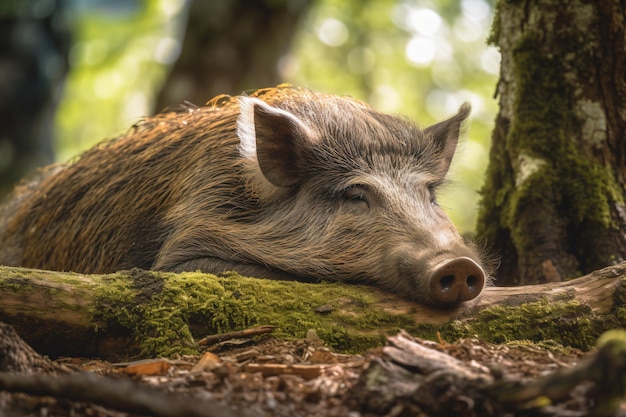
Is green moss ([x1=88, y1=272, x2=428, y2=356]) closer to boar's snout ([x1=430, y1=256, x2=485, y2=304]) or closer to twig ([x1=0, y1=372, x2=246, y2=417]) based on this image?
boar's snout ([x1=430, y1=256, x2=485, y2=304])

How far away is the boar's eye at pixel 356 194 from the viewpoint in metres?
5.15

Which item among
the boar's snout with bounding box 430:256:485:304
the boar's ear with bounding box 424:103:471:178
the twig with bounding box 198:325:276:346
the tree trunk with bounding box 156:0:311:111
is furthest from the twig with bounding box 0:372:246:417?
the tree trunk with bounding box 156:0:311:111

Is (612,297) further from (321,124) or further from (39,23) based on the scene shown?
(39,23)

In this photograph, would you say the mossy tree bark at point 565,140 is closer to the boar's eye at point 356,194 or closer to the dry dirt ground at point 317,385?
the boar's eye at point 356,194

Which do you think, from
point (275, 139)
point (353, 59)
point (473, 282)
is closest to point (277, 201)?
point (275, 139)

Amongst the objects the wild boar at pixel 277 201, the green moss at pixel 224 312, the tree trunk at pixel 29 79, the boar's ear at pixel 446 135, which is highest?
the tree trunk at pixel 29 79

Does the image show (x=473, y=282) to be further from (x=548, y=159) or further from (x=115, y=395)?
(x=115, y=395)

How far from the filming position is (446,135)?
19.4 ft

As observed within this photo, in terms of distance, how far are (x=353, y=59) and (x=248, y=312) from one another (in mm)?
14744

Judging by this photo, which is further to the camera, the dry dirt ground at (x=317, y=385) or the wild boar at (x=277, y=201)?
the wild boar at (x=277, y=201)

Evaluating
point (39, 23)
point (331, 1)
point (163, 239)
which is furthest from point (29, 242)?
point (331, 1)

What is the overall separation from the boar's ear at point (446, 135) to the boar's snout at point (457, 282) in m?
1.78

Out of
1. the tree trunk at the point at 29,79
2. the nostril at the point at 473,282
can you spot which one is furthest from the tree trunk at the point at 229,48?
the nostril at the point at 473,282

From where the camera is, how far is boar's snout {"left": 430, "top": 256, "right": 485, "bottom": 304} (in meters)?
4.05
